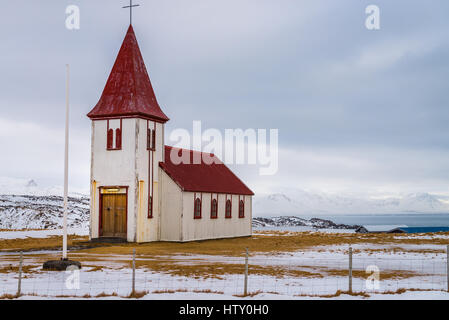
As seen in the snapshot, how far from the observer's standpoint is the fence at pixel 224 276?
15.5m

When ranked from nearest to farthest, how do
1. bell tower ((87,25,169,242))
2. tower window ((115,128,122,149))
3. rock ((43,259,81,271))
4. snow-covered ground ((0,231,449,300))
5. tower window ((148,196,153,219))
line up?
1. snow-covered ground ((0,231,449,300))
2. rock ((43,259,81,271))
3. bell tower ((87,25,169,242))
4. tower window ((115,128,122,149))
5. tower window ((148,196,153,219))

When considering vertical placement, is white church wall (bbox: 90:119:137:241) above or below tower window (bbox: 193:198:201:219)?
above

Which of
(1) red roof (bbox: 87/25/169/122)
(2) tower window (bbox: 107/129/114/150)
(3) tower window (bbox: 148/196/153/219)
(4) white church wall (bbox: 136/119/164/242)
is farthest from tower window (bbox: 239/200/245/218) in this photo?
(2) tower window (bbox: 107/129/114/150)

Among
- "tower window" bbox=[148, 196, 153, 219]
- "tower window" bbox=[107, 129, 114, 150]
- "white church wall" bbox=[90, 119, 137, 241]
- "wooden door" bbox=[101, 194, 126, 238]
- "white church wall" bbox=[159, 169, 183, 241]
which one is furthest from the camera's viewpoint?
"white church wall" bbox=[159, 169, 183, 241]

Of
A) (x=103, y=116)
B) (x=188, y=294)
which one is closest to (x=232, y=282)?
(x=188, y=294)

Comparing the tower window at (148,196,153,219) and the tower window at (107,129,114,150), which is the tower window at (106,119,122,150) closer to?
the tower window at (107,129,114,150)

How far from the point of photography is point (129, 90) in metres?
37.3

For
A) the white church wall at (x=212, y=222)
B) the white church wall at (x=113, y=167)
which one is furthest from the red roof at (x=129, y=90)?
the white church wall at (x=212, y=222)

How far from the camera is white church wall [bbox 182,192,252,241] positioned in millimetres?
38406

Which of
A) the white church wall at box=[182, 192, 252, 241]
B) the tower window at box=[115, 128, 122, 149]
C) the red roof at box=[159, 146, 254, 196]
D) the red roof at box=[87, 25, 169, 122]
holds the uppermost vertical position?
the red roof at box=[87, 25, 169, 122]

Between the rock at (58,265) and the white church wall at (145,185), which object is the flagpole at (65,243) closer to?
the rock at (58,265)

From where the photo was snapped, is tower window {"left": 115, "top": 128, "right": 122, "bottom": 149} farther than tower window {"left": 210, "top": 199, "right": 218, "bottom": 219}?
No

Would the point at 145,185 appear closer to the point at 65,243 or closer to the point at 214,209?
the point at 214,209
